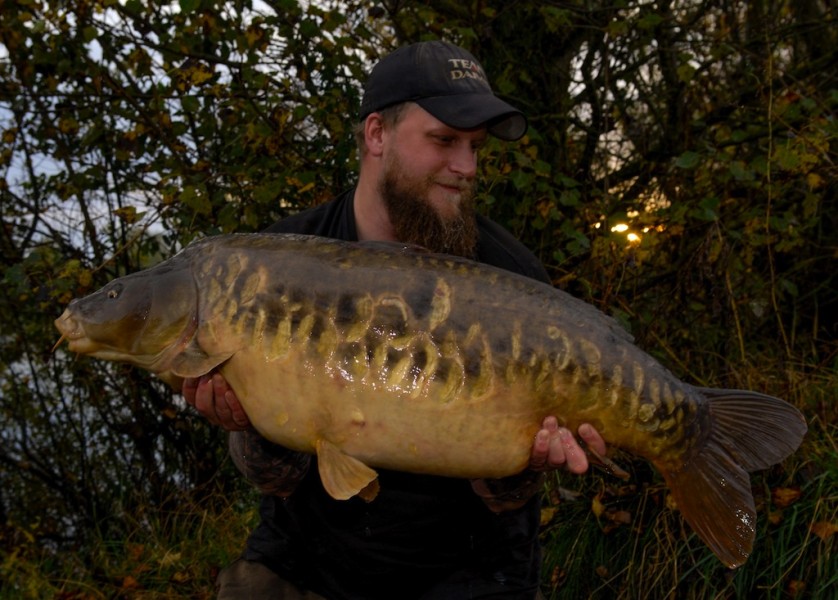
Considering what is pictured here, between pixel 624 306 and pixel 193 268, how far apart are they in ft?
6.14

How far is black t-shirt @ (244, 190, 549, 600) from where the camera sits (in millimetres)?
1825

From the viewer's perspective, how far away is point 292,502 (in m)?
1.93

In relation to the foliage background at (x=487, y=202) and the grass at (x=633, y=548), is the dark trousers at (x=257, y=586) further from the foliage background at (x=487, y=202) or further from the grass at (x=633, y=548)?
the foliage background at (x=487, y=202)

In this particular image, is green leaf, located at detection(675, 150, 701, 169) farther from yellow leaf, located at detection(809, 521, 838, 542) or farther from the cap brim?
yellow leaf, located at detection(809, 521, 838, 542)

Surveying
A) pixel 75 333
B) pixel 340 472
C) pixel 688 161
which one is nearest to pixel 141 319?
pixel 75 333

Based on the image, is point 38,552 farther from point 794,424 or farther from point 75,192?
point 794,424

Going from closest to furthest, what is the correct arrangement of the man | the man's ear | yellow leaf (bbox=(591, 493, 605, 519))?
the man, the man's ear, yellow leaf (bbox=(591, 493, 605, 519))

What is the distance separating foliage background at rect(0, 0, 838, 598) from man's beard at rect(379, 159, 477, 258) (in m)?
0.97

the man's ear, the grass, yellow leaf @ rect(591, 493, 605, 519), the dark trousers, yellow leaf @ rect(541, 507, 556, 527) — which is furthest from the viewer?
yellow leaf @ rect(541, 507, 556, 527)

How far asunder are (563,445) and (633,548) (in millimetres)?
1182

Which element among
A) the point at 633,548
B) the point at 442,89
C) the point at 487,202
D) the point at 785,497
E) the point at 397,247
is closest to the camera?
the point at 397,247

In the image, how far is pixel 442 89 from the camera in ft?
6.73

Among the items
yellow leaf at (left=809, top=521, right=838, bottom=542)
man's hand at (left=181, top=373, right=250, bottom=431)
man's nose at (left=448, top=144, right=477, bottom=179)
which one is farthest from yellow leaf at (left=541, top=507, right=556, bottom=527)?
man's hand at (left=181, top=373, right=250, bottom=431)

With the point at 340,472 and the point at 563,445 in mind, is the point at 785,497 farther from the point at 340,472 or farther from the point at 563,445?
the point at 340,472
